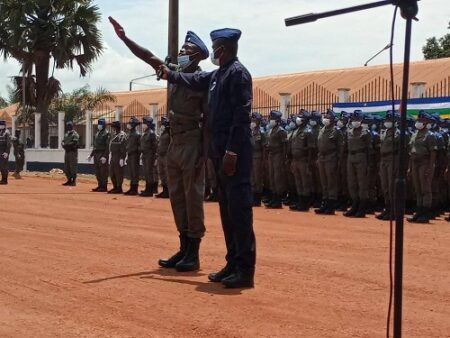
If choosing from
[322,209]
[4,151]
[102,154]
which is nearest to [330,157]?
[322,209]

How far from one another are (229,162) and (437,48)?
42.9 m

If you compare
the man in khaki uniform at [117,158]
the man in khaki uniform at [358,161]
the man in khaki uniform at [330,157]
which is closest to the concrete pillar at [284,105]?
the man in khaki uniform at [117,158]

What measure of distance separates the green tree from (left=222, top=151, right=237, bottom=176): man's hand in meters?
41.2

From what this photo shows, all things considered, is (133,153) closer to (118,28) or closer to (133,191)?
(133,191)

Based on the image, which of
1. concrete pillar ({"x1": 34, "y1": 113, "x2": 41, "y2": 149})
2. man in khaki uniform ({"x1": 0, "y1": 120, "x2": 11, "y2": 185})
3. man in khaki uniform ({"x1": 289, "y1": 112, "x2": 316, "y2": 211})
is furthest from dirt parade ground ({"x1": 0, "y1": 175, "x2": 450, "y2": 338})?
concrete pillar ({"x1": 34, "y1": 113, "x2": 41, "y2": 149})

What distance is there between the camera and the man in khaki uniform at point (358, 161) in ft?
48.6

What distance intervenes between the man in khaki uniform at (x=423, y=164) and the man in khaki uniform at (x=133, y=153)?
8.59 metres

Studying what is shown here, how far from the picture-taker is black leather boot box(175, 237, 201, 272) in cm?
753

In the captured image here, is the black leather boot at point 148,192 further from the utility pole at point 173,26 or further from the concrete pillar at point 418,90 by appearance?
the concrete pillar at point 418,90

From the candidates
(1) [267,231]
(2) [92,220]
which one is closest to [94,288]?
(1) [267,231]

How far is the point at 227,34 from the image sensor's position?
6.84 meters

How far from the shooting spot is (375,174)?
15.5 metres

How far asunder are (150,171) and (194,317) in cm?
1450

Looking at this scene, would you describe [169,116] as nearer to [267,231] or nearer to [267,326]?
[267,326]
